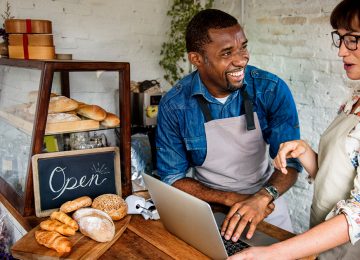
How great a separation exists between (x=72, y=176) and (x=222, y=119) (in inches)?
27.2

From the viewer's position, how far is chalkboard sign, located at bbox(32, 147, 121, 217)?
1482 millimetres

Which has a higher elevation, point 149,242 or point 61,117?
point 61,117

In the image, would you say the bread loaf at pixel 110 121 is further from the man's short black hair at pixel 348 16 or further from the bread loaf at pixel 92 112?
the man's short black hair at pixel 348 16

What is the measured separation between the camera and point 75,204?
1443 mm

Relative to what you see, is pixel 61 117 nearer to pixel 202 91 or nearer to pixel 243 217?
pixel 202 91

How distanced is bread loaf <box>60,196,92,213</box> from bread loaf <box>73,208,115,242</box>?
2.4 inches

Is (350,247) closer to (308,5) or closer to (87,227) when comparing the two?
(87,227)

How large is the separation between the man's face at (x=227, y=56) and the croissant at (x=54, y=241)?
0.93 meters

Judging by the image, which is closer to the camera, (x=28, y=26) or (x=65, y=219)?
(x=65, y=219)

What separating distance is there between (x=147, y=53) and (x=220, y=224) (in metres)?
1.71

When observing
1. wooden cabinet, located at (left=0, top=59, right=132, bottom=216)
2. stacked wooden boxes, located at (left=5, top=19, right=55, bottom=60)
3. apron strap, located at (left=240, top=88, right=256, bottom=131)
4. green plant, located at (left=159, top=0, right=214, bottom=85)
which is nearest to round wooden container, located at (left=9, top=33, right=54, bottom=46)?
stacked wooden boxes, located at (left=5, top=19, right=55, bottom=60)

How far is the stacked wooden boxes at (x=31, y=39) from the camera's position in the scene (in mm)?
1801

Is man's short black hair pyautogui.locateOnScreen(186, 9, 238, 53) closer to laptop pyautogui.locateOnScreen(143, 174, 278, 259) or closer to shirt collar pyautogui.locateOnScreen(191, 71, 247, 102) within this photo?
shirt collar pyautogui.locateOnScreen(191, 71, 247, 102)

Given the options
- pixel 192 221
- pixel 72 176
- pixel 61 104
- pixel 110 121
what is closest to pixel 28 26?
pixel 61 104
